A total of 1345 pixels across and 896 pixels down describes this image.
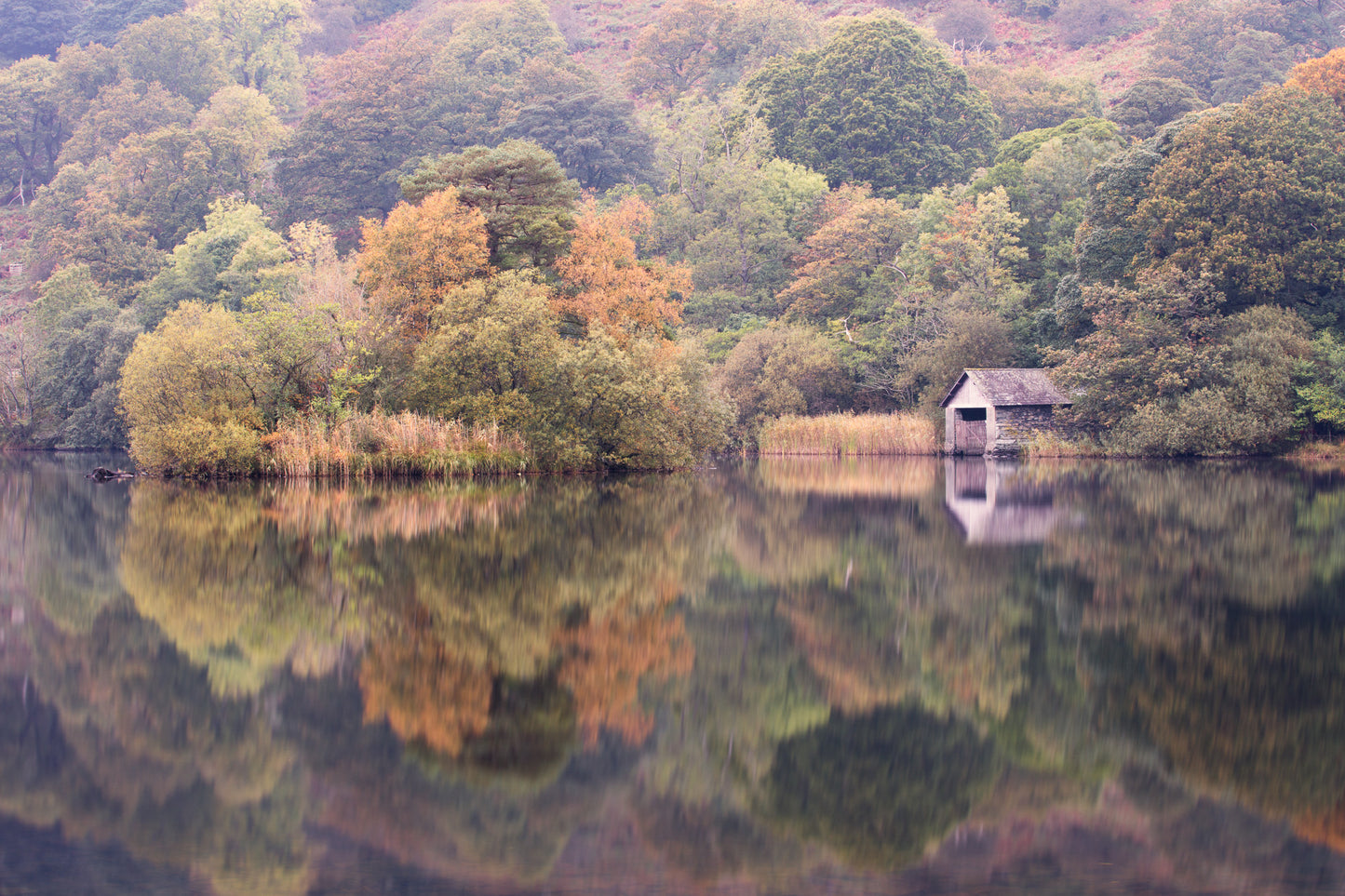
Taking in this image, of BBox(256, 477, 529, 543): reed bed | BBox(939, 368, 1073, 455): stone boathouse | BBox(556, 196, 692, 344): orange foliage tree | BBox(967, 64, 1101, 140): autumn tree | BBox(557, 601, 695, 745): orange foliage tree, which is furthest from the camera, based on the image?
BBox(967, 64, 1101, 140): autumn tree

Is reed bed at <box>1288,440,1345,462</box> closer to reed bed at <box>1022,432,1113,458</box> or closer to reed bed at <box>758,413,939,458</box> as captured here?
reed bed at <box>1022,432,1113,458</box>

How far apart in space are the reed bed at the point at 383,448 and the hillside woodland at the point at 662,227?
A: 16 centimetres

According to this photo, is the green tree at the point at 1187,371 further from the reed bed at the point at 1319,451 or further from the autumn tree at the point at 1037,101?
the autumn tree at the point at 1037,101

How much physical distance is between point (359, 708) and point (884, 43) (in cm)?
7226

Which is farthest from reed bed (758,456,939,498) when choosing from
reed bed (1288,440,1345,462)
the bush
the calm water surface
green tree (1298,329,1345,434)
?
the bush

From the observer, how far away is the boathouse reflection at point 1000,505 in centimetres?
1582

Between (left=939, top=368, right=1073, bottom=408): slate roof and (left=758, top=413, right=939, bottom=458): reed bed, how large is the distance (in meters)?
3.16

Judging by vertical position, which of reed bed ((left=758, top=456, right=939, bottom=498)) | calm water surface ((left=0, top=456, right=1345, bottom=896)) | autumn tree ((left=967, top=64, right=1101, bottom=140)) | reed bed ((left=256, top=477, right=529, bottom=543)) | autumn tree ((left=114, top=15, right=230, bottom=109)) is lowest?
reed bed ((left=758, top=456, right=939, bottom=498))

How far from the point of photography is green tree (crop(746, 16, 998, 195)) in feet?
229

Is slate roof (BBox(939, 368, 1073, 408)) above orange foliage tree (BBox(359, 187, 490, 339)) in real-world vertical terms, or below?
below

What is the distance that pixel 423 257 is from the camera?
33.4m

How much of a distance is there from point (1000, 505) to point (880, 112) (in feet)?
176

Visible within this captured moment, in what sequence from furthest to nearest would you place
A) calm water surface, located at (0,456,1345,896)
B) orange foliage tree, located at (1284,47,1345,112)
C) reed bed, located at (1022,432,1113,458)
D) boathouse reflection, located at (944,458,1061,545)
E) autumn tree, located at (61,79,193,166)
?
autumn tree, located at (61,79,193,166), orange foliage tree, located at (1284,47,1345,112), reed bed, located at (1022,432,1113,458), boathouse reflection, located at (944,458,1061,545), calm water surface, located at (0,456,1345,896)

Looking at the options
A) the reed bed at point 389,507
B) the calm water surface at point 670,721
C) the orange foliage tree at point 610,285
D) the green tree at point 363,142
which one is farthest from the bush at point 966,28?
the calm water surface at point 670,721
